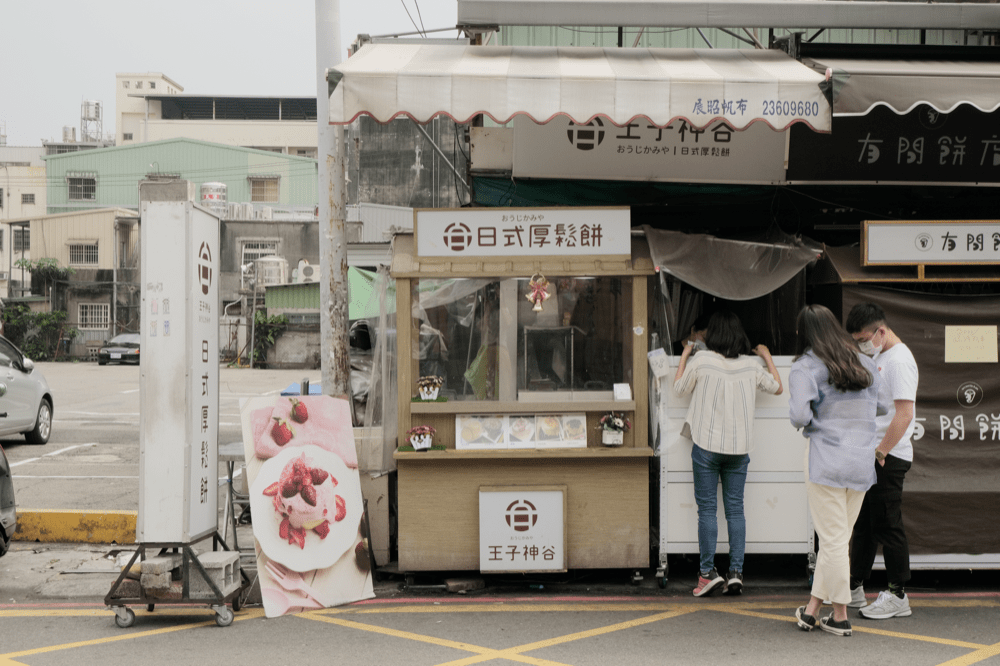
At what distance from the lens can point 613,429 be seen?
18.7ft

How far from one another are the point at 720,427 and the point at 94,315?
36.6 m

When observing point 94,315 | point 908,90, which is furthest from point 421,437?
point 94,315

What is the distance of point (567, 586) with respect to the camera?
18.9 feet

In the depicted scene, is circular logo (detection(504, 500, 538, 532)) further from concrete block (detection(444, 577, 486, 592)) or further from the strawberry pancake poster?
the strawberry pancake poster

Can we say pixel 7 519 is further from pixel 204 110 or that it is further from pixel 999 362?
pixel 204 110

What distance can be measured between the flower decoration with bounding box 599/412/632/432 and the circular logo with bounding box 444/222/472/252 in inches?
59.7

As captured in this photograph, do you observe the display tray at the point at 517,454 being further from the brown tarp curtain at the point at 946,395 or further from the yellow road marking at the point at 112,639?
the brown tarp curtain at the point at 946,395

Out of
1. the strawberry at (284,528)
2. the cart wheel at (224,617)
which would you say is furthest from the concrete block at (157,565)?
the strawberry at (284,528)

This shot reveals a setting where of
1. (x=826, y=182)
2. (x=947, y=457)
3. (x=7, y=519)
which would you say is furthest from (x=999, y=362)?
(x=7, y=519)

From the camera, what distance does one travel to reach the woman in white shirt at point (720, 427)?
17.7 ft

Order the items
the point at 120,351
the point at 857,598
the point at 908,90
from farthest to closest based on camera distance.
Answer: the point at 120,351 < the point at 857,598 < the point at 908,90

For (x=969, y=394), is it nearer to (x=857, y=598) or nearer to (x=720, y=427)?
(x=857, y=598)

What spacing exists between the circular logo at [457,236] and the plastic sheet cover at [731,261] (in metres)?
1.25

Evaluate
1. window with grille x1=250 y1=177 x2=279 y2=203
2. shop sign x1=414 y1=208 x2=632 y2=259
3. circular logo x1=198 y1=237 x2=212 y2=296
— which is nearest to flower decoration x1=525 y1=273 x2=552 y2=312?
shop sign x1=414 y1=208 x2=632 y2=259
